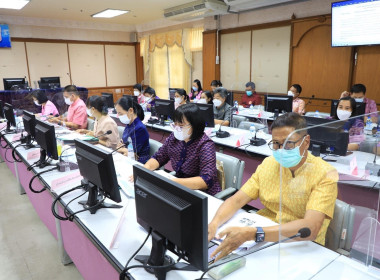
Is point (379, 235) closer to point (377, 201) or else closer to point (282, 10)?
point (377, 201)

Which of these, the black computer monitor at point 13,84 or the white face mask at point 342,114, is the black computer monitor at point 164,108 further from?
the black computer monitor at point 13,84

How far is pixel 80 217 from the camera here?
5.01 feet

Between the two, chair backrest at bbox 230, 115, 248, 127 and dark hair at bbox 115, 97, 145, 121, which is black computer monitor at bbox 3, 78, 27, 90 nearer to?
Result: dark hair at bbox 115, 97, 145, 121

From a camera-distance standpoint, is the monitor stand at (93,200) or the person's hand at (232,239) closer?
the person's hand at (232,239)

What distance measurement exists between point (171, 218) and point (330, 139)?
2.26 ft

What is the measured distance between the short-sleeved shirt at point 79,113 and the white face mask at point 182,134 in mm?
2309

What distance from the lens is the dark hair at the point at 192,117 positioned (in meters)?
1.91

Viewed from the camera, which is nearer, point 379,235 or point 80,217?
point 379,235

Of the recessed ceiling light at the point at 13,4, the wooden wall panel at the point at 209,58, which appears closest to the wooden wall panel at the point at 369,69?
the wooden wall panel at the point at 209,58

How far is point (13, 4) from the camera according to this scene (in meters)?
5.85

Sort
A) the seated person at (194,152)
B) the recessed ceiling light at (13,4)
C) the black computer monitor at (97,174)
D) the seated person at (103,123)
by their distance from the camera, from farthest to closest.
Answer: the recessed ceiling light at (13,4), the seated person at (103,123), the seated person at (194,152), the black computer monitor at (97,174)

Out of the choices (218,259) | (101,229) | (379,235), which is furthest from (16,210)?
(379,235)

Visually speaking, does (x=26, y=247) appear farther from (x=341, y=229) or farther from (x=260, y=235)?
(x=341, y=229)

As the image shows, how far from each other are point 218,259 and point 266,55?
5585 millimetres
